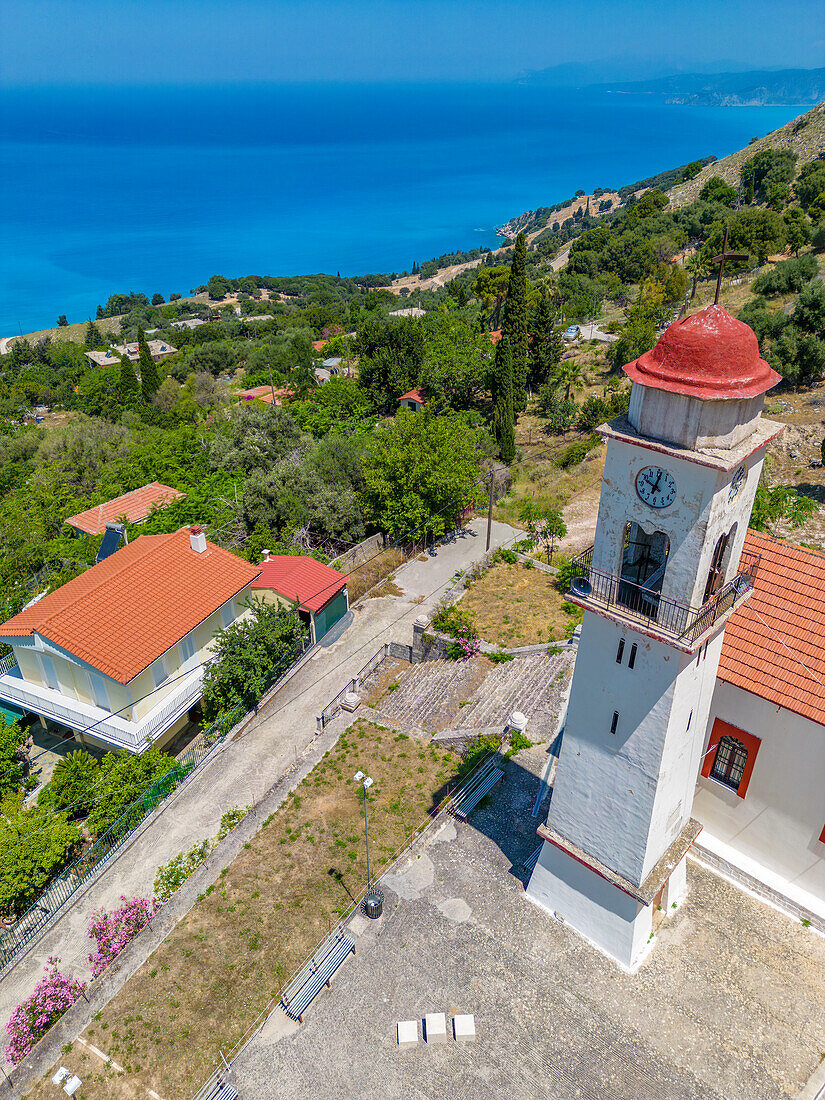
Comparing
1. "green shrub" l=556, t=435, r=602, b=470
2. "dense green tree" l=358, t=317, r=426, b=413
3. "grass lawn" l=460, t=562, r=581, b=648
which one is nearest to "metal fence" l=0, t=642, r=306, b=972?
"grass lawn" l=460, t=562, r=581, b=648

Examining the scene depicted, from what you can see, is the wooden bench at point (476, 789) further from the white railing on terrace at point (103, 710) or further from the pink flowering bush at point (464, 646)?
the white railing on terrace at point (103, 710)

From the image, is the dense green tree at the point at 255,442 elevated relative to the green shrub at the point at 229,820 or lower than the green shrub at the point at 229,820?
elevated

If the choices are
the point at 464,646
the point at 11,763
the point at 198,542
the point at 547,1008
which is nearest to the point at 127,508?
the point at 198,542

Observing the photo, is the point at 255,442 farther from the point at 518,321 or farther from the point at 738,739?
the point at 738,739

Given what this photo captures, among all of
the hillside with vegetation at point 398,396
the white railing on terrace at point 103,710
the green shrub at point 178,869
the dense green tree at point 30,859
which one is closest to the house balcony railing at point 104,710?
the white railing on terrace at point 103,710

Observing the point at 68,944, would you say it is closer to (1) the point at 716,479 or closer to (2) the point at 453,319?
(1) the point at 716,479

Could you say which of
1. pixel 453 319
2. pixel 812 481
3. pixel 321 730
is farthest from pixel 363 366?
pixel 321 730

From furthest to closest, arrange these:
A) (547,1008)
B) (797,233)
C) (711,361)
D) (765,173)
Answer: (765,173) < (797,233) < (547,1008) < (711,361)
